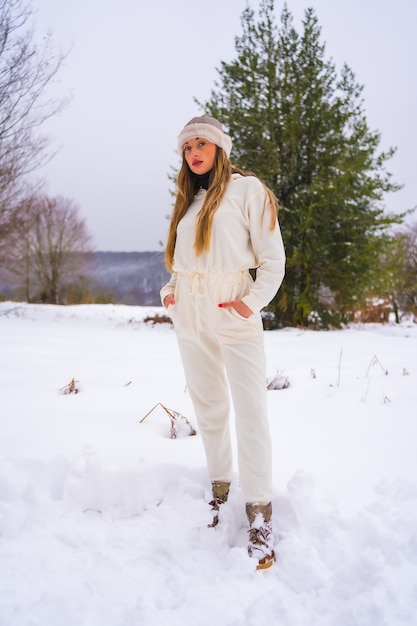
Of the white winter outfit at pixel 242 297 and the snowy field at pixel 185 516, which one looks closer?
the snowy field at pixel 185 516

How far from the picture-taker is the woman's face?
1.94m

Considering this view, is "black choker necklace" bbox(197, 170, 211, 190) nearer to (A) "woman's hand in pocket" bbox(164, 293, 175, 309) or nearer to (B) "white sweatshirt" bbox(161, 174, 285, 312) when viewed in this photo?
(B) "white sweatshirt" bbox(161, 174, 285, 312)

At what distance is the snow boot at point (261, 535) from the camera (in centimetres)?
168

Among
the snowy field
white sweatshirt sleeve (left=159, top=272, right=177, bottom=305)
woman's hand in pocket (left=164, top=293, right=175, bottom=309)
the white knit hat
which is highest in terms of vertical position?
the white knit hat

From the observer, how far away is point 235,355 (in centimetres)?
184

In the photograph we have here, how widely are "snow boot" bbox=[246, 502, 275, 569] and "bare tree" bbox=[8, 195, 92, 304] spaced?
23163 millimetres

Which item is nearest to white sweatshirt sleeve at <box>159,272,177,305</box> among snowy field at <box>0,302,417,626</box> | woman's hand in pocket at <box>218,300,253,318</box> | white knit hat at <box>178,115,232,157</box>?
woman's hand in pocket at <box>218,300,253,318</box>

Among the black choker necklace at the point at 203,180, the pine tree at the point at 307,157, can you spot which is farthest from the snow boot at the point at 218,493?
the pine tree at the point at 307,157

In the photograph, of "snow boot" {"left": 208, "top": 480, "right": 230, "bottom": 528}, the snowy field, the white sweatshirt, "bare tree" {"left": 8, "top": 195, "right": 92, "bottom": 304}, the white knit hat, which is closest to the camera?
the snowy field

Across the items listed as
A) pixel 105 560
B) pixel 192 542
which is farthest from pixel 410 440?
pixel 105 560

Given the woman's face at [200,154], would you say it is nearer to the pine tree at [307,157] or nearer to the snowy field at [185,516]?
the snowy field at [185,516]

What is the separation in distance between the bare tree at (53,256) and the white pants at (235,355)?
74.5ft

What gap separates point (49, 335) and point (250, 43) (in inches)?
333

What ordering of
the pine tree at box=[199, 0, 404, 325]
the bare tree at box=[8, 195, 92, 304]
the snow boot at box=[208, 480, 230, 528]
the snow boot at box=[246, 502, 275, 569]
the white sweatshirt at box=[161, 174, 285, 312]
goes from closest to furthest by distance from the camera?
the snow boot at box=[246, 502, 275, 569] < the white sweatshirt at box=[161, 174, 285, 312] < the snow boot at box=[208, 480, 230, 528] < the pine tree at box=[199, 0, 404, 325] < the bare tree at box=[8, 195, 92, 304]
